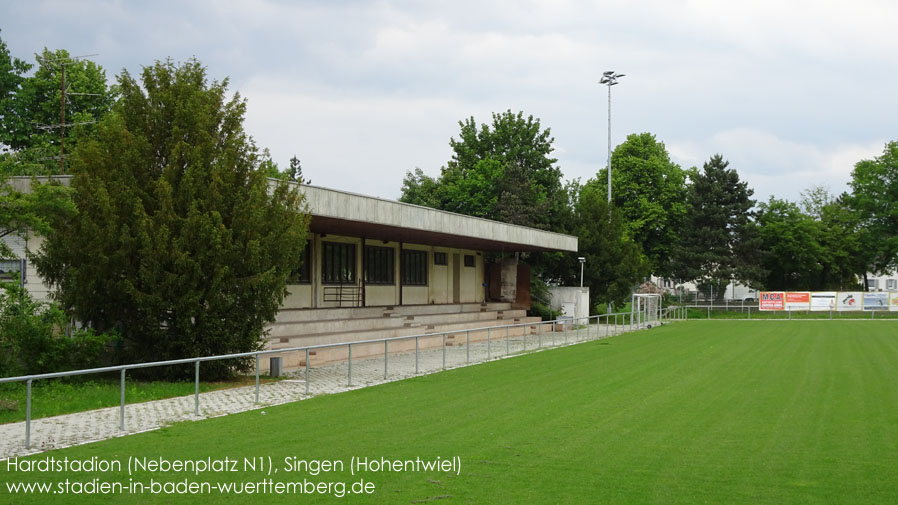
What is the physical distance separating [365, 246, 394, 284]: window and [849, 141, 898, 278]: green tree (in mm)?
53143

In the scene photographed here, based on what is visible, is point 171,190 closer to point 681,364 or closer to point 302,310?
point 302,310

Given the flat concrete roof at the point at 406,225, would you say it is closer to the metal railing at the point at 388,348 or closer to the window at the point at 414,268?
the window at the point at 414,268

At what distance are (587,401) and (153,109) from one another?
11125 millimetres

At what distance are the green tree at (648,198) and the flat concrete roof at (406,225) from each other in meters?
32.4

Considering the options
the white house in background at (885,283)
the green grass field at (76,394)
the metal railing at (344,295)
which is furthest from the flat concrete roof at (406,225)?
the white house in background at (885,283)

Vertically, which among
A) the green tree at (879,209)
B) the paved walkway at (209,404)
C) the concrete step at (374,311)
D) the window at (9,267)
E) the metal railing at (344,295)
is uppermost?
the green tree at (879,209)

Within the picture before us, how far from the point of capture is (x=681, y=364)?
21516 millimetres

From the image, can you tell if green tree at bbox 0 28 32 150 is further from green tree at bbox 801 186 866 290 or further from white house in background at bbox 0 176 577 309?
green tree at bbox 801 186 866 290

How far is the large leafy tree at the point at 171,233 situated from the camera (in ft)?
54.0

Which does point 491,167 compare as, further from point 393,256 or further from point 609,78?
point 393,256

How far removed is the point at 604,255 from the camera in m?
48.4

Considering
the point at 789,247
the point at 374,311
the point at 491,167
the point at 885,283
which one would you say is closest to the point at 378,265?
the point at 374,311

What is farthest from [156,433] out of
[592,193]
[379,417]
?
[592,193]

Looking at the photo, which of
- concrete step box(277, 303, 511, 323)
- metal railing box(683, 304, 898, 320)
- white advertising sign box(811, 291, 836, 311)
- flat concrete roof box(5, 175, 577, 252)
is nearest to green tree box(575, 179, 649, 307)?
flat concrete roof box(5, 175, 577, 252)
